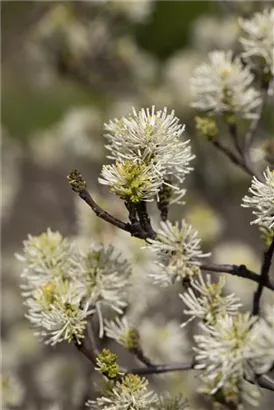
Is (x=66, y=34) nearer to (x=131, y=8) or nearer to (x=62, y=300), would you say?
(x=131, y=8)

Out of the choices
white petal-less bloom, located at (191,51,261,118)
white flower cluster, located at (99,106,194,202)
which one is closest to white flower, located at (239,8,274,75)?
white petal-less bloom, located at (191,51,261,118)

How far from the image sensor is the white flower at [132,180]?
21.7 inches

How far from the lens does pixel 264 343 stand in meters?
0.47

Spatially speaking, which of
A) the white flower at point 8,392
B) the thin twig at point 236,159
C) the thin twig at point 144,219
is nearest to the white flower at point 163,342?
the white flower at point 8,392

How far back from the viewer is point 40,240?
69cm

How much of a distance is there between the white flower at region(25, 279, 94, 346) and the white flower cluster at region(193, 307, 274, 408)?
0.12 m

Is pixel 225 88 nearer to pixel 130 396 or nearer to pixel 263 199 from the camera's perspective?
pixel 263 199

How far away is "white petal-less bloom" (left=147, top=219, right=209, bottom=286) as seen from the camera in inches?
22.4

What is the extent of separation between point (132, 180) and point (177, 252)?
2.7 inches

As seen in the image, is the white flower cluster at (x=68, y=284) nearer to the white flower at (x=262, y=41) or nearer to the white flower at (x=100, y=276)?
A: the white flower at (x=100, y=276)

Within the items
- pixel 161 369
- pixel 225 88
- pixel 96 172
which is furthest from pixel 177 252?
pixel 96 172

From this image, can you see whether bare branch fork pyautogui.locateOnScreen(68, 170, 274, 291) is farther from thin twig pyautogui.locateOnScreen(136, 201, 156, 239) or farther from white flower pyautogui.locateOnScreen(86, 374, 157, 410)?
white flower pyautogui.locateOnScreen(86, 374, 157, 410)

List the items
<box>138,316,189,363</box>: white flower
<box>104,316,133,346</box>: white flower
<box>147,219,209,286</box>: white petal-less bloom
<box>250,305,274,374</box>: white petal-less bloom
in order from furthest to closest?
<box>138,316,189,363</box>: white flower → <box>104,316,133,346</box>: white flower → <box>147,219,209,286</box>: white petal-less bloom → <box>250,305,274,374</box>: white petal-less bloom

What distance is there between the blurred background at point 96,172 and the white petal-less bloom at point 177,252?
310 mm
